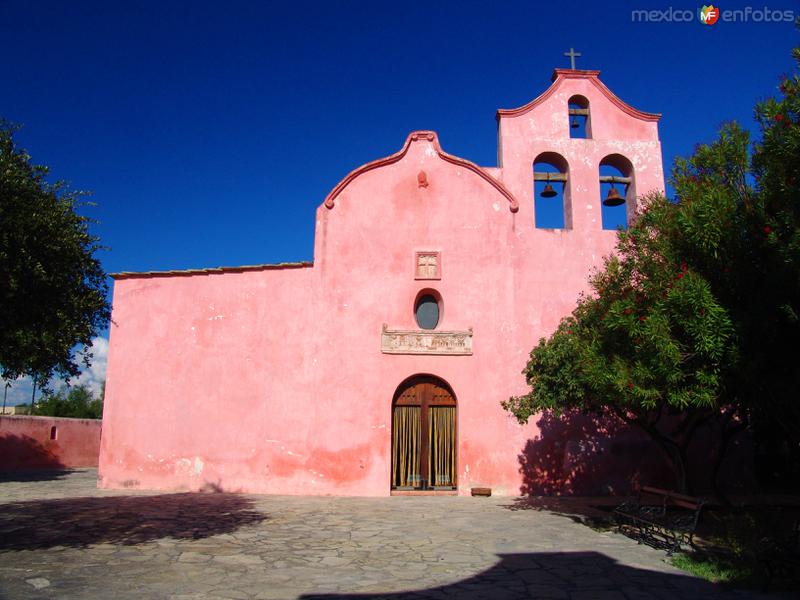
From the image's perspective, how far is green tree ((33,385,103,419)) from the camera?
127 ft

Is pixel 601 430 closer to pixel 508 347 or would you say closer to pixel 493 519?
pixel 508 347

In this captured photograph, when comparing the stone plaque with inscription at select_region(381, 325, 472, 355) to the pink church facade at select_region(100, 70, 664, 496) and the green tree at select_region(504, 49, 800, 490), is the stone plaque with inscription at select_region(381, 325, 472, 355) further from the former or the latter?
the green tree at select_region(504, 49, 800, 490)

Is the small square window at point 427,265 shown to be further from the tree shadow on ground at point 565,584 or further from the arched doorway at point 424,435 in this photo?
the tree shadow on ground at point 565,584

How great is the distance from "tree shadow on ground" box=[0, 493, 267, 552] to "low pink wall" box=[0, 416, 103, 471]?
1111 centimetres

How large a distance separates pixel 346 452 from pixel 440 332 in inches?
139

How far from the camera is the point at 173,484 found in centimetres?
1398

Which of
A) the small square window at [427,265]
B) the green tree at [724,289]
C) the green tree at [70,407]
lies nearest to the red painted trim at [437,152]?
the small square window at [427,265]

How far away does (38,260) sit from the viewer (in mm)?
8164

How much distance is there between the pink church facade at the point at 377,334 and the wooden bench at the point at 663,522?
464 cm

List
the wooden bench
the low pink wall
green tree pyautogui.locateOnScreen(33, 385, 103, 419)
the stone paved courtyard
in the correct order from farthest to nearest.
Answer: green tree pyautogui.locateOnScreen(33, 385, 103, 419) → the low pink wall → the wooden bench → the stone paved courtyard

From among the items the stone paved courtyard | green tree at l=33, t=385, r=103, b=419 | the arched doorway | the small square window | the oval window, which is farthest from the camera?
green tree at l=33, t=385, r=103, b=419

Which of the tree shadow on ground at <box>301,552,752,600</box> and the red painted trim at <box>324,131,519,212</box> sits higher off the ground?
the red painted trim at <box>324,131,519,212</box>

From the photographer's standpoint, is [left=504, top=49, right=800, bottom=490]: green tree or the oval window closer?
[left=504, top=49, right=800, bottom=490]: green tree

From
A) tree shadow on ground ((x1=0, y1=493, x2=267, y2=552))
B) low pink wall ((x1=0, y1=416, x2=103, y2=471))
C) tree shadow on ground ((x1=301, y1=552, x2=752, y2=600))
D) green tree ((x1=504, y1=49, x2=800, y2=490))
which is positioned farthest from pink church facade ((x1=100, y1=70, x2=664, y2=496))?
low pink wall ((x1=0, y1=416, x2=103, y2=471))
